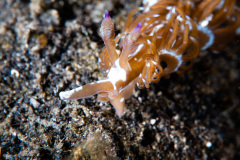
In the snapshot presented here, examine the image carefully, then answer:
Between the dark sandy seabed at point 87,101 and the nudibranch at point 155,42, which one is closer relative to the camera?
the nudibranch at point 155,42

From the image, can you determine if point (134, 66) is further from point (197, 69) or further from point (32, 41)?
point (32, 41)

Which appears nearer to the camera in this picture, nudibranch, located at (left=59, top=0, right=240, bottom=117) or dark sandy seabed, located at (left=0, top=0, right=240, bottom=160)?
nudibranch, located at (left=59, top=0, right=240, bottom=117)

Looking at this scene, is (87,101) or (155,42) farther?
(87,101)

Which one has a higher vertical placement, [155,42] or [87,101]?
[155,42]

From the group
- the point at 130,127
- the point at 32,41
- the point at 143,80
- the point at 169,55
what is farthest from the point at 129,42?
the point at 32,41
